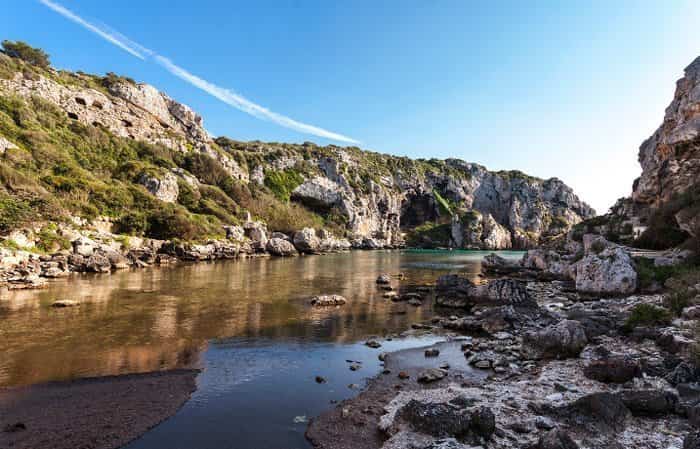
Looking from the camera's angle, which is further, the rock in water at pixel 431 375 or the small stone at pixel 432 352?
the small stone at pixel 432 352

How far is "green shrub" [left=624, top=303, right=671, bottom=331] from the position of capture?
48.6 feet

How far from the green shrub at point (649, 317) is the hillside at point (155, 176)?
182 ft

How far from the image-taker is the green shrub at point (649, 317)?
14820mm

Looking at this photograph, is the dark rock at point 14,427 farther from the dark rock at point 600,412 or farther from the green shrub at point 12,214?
the green shrub at point 12,214

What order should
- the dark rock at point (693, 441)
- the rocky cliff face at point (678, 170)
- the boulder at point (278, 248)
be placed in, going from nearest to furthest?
1. the dark rock at point (693, 441)
2. the rocky cliff face at point (678, 170)
3. the boulder at point (278, 248)

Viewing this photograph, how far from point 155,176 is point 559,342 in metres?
89.9

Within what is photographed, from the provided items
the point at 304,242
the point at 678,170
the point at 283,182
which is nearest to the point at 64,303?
the point at 678,170

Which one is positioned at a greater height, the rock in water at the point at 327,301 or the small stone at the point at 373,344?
the rock in water at the point at 327,301

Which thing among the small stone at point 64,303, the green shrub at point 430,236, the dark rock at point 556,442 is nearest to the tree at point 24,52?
the small stone at point 64,303

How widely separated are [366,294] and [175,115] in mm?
126149

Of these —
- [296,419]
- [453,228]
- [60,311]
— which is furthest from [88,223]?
[453,228]

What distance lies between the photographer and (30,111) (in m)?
77.9

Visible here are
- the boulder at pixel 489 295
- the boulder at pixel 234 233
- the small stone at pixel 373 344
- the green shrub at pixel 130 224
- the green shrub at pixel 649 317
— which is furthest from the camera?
the boulder at pixel 234 233

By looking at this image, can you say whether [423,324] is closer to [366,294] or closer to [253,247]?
[366,294]
